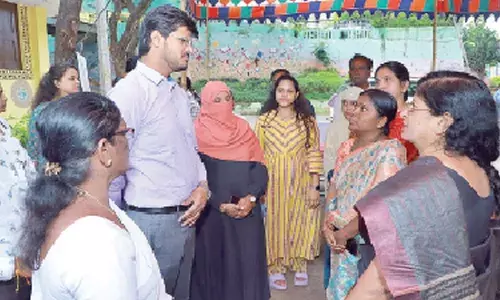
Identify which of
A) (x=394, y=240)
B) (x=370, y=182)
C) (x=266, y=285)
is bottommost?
(x=266, y=285)

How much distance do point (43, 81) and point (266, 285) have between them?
210 centimetres

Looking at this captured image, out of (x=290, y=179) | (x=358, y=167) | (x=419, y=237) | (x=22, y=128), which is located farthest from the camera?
(x=22, y=128)

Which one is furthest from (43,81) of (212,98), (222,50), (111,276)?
(222,50)

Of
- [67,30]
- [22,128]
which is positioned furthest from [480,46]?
[67,30]

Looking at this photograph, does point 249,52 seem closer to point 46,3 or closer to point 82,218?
point 46,3

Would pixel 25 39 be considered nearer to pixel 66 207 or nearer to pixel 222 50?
pixel 222 50

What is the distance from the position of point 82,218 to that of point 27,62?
8442 millimetres

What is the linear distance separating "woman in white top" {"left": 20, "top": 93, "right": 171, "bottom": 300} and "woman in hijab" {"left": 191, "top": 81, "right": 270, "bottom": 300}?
1671mm

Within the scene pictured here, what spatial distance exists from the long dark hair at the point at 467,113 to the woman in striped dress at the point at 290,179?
2.24 metres

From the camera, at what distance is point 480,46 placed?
13.6 metres

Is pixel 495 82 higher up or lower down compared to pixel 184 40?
lower down

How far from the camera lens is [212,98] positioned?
2969 mm

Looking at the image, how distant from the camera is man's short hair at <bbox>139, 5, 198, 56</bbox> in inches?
84.7

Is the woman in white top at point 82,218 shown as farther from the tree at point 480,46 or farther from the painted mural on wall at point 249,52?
the tree at point 480,46
